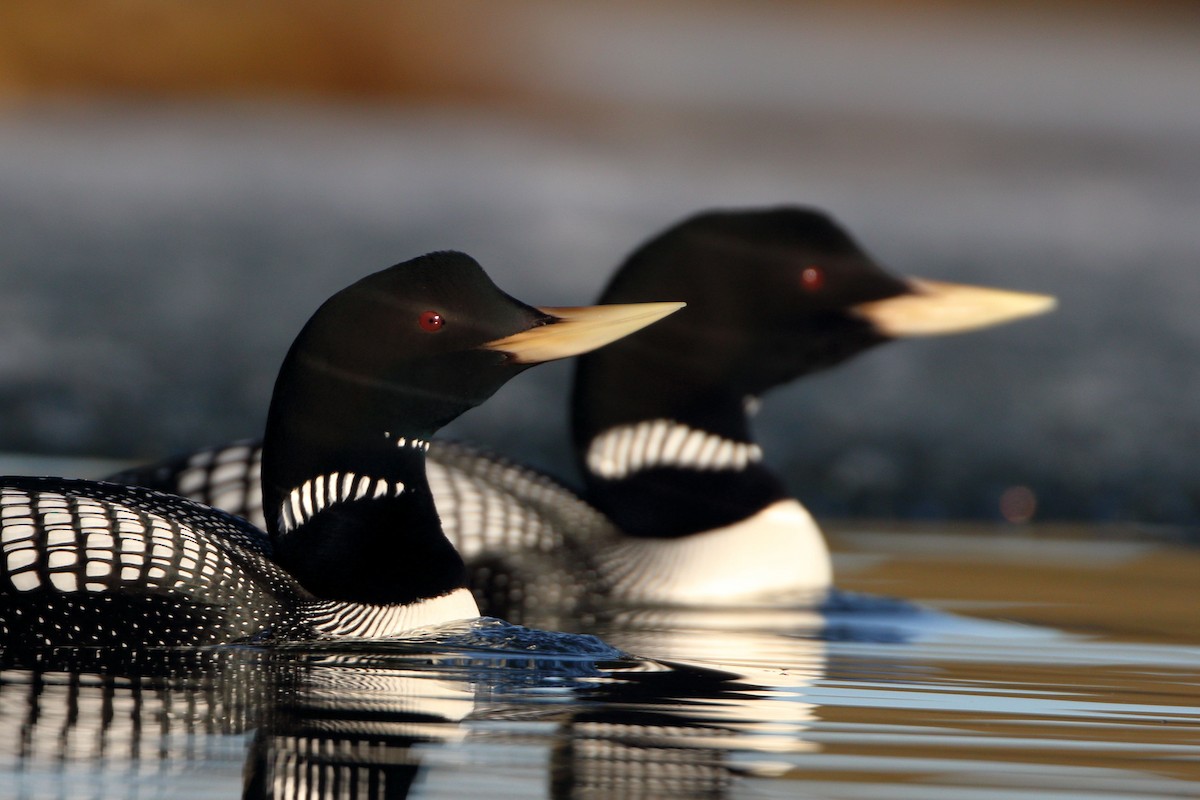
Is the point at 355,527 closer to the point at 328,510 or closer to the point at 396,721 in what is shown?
the point at 328,510

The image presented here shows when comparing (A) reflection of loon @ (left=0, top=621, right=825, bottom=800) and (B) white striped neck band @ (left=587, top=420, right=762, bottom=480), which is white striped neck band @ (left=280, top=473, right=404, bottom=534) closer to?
(A) reflection of loon @ (left=0, top=621, right=825, bottom=800)

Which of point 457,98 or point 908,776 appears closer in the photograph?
point 908,776

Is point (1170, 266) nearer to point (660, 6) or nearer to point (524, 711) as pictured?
point (524, 711)

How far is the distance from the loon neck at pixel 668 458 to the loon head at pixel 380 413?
1382mm

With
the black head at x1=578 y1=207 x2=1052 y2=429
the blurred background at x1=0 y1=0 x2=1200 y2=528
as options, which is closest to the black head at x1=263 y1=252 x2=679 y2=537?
the black head at x1=578 y1=207 x2=1052 y2=429

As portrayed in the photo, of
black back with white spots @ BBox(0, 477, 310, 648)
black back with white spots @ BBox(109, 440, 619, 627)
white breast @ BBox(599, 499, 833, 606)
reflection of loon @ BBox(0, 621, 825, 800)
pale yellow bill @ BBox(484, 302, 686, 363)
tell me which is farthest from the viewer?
white breast @ BBox(599, 499, 833, 606)

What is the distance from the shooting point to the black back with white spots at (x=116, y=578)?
3504mm

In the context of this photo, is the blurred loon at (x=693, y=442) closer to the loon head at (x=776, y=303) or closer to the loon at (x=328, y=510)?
the loon head at (x=776, y=303)

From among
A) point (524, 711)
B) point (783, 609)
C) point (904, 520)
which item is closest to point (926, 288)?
point (783, 609)

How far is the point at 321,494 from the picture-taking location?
375 centimetres

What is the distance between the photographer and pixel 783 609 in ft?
16.0

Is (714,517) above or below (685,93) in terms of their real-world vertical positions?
below

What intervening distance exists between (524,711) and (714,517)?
7.00 feet

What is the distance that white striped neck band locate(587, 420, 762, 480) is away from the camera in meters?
5.27
